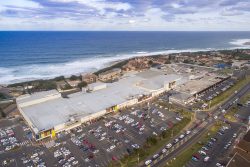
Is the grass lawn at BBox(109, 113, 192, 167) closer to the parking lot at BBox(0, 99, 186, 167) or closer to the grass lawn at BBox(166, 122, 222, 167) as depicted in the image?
the parking lot at BBox(0, 99, 186, 167)

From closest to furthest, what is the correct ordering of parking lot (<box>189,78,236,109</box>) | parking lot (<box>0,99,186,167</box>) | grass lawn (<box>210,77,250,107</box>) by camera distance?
1. parking lot (<box>0,99,186,167</box>)
2. parking lot (<box>189,78,236,109</box>)
3. grass lawn (<box>210,77,250,107</box>)

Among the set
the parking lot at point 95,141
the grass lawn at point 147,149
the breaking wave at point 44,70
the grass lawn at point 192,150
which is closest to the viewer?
the grass lawn at point 192,150

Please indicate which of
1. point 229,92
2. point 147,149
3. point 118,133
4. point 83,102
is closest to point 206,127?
point 147,149

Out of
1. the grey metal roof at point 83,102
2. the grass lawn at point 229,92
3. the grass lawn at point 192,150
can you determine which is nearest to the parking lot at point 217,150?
the grass lawn at point 192,150

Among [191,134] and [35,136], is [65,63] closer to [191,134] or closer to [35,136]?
[35,136]

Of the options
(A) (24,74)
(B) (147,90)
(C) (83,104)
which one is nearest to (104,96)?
(C) (83,104)

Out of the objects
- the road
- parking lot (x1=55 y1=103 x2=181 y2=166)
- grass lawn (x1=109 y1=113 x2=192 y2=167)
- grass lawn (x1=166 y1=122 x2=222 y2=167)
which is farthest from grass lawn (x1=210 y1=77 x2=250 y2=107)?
grass lawn (x1=109 y1=113 x2=192 y2=167)

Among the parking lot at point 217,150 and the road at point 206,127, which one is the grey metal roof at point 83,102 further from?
the parking lot at point 217,150
